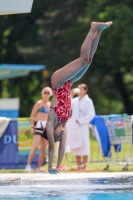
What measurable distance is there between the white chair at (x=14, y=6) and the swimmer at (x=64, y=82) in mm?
2632

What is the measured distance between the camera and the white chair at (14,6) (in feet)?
36.3

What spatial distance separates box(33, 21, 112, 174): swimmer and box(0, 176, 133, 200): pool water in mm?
463

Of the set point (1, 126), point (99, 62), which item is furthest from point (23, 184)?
point (99, 62)

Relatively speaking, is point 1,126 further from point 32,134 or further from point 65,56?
point 65,56

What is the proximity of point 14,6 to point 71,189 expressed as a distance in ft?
11.4

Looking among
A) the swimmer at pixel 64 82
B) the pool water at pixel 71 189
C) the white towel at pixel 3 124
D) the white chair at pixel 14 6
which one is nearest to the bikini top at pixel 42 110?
the white towel at pixel 3 124

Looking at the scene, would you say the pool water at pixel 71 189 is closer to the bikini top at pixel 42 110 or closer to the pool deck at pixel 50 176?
the pool deck at pixel 50 176

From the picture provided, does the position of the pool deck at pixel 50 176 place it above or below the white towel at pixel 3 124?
below

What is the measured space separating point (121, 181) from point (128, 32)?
75.2ft

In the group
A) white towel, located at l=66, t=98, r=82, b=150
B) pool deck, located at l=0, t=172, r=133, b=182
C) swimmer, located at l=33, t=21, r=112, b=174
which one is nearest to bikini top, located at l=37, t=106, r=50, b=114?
white towel, located at l=66, t=98, r=82, b=150

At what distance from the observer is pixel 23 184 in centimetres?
1032

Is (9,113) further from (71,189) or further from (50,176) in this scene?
(71,189)

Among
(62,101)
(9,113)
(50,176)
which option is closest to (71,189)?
(62,101)

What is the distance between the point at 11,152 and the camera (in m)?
14.3
